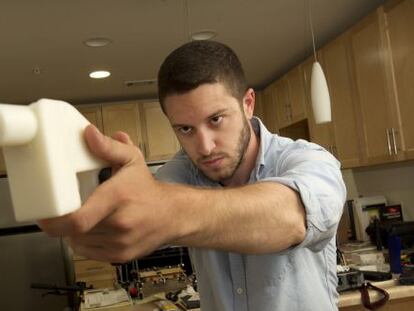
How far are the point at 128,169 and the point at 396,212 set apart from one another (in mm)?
3129

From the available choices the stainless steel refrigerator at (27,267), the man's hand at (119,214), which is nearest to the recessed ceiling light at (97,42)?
the stainless steel refrigerator at (27,267)

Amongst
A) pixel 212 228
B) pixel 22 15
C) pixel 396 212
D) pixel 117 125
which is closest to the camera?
pixel 212 228

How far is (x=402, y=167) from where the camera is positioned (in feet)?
10.9

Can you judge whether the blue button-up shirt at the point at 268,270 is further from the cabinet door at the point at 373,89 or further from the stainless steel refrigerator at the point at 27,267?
the stainless steel refrigerator at the point at 27,267

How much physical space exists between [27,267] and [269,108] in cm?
273

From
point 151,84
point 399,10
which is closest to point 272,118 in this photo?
point 151,84

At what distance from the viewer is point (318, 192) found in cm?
73

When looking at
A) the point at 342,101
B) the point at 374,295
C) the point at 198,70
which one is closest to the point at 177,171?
the point at 198,70

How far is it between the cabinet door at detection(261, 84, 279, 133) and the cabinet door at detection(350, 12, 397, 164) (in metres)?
1.48

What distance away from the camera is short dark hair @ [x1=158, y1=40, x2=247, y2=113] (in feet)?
3.31

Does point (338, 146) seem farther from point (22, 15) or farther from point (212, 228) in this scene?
point (212, 228)

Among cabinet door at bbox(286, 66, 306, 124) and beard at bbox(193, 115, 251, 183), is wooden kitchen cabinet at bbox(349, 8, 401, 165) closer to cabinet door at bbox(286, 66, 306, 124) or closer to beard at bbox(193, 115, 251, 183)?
cabinet door at bbox(286, 66, 306, 124)

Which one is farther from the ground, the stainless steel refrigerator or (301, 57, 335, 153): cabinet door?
(301, 57, 335, 153): cabinet door

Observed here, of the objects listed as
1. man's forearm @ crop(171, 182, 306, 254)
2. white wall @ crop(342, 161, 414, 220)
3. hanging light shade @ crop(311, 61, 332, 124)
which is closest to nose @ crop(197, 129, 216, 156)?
man's forearm @ crop(171, 182, 306, 254)
